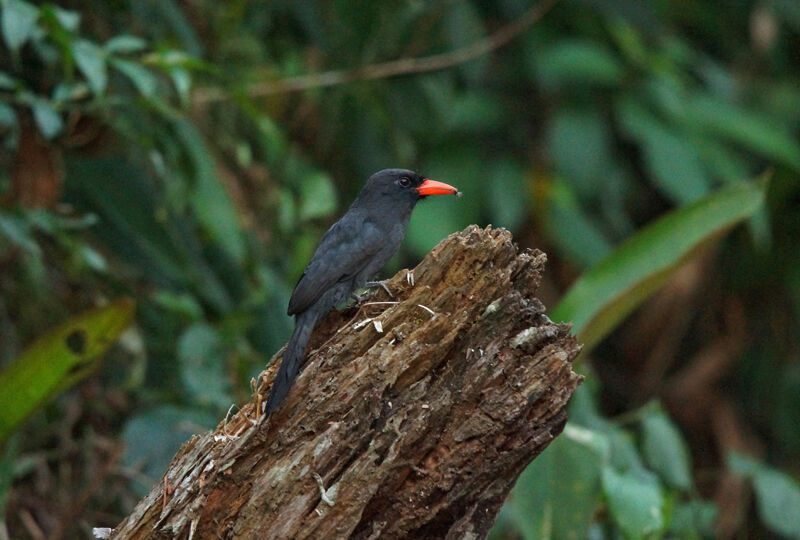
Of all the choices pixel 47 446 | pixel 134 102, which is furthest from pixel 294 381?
pixel 47 446

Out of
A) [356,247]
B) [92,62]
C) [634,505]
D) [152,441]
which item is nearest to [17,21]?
[92,62]

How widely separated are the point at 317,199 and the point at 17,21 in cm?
164

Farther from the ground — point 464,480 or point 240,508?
point 240,508

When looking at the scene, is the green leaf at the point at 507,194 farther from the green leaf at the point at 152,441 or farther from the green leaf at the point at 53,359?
the green leaf at the point at 53,359

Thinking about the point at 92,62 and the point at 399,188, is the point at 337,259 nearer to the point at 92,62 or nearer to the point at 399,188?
the point at 399,188

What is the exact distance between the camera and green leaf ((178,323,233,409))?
4.38m

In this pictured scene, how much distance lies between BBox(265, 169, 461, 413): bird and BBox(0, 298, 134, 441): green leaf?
2.51 feet

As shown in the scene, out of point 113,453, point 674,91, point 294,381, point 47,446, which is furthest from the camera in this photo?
point 674,91

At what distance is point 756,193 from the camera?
4.09 meters

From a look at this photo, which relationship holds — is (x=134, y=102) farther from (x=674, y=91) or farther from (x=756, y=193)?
(x=674, y=91)

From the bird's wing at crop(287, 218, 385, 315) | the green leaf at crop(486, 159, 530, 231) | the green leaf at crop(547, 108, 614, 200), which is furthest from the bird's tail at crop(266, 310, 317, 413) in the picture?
the green leaf at crop(547, 108, 614, 200)

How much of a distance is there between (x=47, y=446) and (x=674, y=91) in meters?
4.48

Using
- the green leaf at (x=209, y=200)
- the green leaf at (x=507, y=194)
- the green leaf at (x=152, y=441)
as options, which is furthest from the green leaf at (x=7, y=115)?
the green leaf at (x=507, y=194)

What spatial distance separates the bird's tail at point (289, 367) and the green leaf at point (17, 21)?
1538 millimetres
